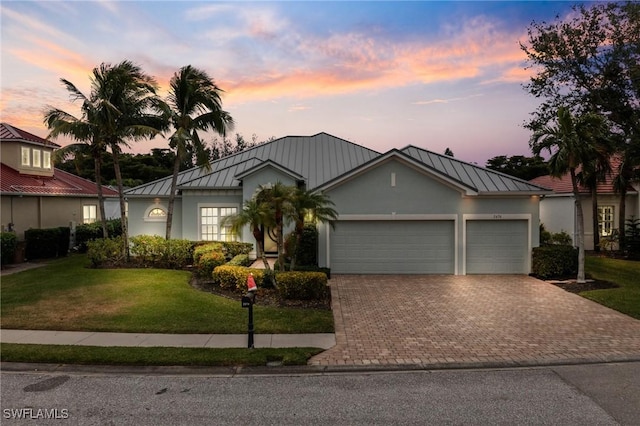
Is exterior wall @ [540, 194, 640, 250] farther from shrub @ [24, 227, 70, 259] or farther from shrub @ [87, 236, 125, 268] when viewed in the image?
shrub @ [24, 227, 70, 259]

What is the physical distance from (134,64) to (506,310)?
55.6 feet

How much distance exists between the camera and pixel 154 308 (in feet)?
33.2

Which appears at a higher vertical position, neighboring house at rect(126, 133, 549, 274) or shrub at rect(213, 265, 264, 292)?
neighboring house at rect(126, 133, 549, 274)

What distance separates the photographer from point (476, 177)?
16.3 metres

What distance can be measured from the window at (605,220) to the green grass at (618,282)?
142 inches

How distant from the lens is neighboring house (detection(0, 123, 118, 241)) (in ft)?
62.1

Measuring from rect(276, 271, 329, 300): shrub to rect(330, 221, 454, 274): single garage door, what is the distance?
435 centimetres

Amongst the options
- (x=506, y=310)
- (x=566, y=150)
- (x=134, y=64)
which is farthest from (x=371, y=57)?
(x=506, y=310)

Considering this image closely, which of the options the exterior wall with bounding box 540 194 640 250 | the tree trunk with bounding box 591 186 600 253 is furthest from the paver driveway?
the exterior wall with bounding box 540 194 640 250

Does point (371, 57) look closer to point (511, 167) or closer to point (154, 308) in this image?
point (154, 308)

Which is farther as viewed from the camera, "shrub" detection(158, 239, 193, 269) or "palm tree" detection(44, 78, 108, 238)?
"shrub" detection(158, 239, 193, 269)

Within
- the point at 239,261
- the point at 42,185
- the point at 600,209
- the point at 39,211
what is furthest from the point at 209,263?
the point at 600,209

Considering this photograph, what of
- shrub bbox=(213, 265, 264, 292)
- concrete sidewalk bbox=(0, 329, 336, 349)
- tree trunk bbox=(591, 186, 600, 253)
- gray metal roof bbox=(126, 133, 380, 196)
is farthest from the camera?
tree trunk bbox=(591, 186, 600, 253)

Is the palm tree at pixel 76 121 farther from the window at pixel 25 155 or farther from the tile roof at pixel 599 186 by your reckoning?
the tile roof at pixel 599 186
